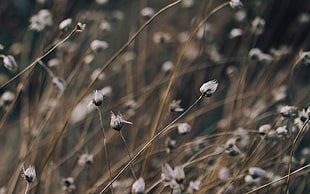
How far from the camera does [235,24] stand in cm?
248

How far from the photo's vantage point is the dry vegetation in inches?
40.5

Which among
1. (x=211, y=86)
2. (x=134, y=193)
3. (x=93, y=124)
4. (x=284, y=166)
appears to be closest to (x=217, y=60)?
(x=284, y=166)

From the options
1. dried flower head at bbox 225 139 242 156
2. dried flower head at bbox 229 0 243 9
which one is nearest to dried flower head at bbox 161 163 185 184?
dried flower head at bbox 225 139 242 156

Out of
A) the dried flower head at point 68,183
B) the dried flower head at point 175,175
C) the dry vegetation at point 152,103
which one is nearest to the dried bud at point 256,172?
the dry vegetation at point 152,103

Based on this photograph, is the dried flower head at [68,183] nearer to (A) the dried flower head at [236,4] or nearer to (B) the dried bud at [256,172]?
(B) the dried bud at [256,172]

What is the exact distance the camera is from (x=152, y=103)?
5.29 ft

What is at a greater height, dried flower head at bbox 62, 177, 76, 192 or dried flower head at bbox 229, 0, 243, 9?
dried flower head at bbox 229, 0, 243, 9

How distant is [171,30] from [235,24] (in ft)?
1.37

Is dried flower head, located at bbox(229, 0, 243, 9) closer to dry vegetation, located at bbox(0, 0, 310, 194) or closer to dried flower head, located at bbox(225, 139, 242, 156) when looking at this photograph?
dry vegetation, located at bbox(0, 0, 310, 194)

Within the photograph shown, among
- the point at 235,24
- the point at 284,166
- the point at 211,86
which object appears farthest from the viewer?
the point at 235,24

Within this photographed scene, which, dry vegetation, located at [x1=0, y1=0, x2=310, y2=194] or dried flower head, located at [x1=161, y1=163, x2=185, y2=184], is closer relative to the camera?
dried flower head, located at [x1=161, y1=163, x2=185, y2=184]

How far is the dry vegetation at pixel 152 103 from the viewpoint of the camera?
3.38 feet

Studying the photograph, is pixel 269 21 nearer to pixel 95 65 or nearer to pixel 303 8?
pixel 303 8

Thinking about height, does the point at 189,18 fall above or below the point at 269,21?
above
